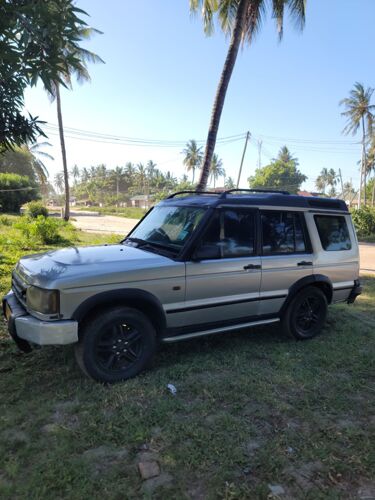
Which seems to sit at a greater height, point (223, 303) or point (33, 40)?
point (33, 40)

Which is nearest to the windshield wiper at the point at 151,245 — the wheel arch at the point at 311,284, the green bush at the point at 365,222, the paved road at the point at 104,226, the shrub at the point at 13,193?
the wheel arch at the point at 311,284

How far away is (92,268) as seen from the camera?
3330mm

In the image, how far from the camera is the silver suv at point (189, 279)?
10.6 feet

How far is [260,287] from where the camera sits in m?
4.20

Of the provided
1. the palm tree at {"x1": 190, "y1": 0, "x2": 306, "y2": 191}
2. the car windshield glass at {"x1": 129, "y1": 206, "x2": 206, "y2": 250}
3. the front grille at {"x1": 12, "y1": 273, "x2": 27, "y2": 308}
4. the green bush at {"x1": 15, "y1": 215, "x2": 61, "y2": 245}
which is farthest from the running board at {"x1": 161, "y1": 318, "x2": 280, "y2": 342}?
the green bush at {"x1": 15, "y1": 215, "x2": 61, "y2": 245}

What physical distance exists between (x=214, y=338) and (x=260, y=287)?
97 cm

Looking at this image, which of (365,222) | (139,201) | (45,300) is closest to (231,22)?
(45,300)

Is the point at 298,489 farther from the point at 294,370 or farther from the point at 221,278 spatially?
the point at 221,278

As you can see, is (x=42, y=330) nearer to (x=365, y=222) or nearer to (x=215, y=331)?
(x=215, y=331)

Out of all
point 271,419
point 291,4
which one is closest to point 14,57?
point 271,419

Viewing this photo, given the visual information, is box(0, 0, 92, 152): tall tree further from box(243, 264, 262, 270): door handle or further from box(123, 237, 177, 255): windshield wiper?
box(243, 264, 262, 270): door handle

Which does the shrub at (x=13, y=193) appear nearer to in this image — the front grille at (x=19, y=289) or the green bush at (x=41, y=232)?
the green bush at (x=41, y=232)

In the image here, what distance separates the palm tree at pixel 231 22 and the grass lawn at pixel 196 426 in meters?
6.76

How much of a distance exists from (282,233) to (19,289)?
311 cm
